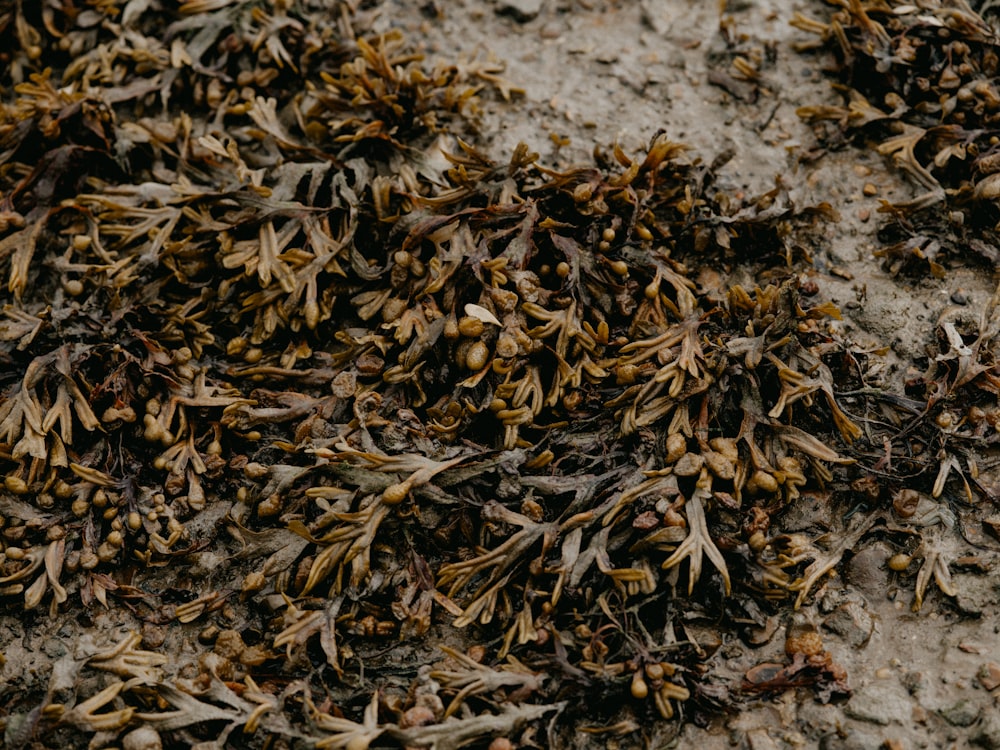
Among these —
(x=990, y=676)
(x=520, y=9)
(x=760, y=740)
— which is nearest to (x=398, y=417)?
(x=760, y=740)

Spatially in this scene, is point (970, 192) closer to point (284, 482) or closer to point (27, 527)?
point (284, 482)

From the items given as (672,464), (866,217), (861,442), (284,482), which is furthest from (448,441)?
(866,217)

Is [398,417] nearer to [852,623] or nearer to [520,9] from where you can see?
[852,623]

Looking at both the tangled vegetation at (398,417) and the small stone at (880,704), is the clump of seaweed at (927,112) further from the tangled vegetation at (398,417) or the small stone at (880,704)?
the small stone at (880,704)

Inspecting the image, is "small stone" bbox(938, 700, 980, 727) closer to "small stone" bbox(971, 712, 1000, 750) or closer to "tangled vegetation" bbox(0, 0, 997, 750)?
"small stone" bbox(971, 712, 1000, 750)

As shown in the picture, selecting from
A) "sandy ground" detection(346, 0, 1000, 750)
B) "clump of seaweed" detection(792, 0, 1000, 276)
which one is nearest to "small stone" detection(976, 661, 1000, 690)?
"sandy ground" detection(346, 0, 1000, 750)
